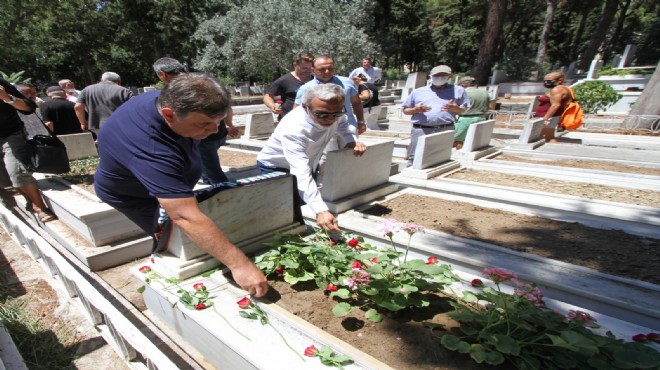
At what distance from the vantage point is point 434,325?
1.58 metres

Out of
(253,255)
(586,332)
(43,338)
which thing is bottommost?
(43,338)

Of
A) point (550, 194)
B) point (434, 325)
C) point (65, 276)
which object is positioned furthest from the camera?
point (550, 194)

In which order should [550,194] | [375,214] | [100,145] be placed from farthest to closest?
[550,194], [375,214], [100,145]

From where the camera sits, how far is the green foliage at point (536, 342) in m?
1.30

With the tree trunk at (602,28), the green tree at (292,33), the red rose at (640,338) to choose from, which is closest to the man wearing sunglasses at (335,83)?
the red rose at (640,338)

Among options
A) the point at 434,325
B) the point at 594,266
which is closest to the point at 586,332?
the point at 434,325

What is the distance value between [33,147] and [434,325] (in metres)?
4.46

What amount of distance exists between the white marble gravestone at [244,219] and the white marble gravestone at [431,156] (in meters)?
2.72

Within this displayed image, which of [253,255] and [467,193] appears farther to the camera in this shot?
[467,193]

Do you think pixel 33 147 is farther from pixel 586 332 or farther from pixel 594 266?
pixel 594 266

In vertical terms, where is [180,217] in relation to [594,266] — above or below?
above

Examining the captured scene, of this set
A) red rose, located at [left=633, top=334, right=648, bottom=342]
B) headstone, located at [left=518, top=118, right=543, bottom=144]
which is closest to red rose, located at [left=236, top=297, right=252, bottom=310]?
red rose, located at [left=633, top=334, right=648, bottom=342]

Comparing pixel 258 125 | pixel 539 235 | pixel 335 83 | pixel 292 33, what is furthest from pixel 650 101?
pixel 292 33

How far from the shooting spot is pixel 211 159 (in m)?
3.61
